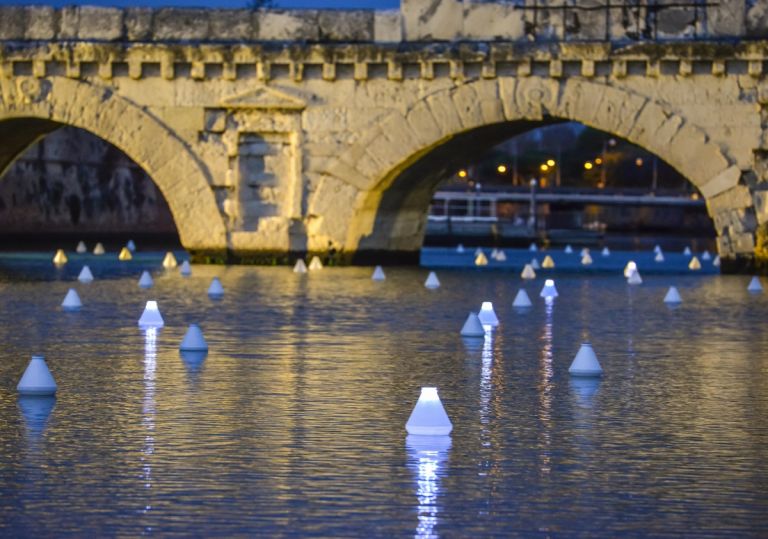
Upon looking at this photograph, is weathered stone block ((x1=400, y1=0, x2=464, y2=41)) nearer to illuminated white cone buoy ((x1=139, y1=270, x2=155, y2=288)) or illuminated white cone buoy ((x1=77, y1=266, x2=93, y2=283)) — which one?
illuminated white cone buoy ((x1=139, y1=270, x2=155, y2=288))

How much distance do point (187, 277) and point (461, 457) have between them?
655 inches

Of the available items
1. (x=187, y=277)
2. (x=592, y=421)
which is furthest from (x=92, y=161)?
(x=592, y=421)

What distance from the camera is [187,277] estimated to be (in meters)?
24.8

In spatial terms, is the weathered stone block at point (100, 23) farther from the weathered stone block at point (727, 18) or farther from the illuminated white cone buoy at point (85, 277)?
the weathered stone block at point (727, 18)

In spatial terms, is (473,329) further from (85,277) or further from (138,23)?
(138,23)

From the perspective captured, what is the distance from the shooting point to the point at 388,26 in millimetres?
26828

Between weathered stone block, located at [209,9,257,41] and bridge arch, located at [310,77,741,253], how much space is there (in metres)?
2.50

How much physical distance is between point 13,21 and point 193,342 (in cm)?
1577

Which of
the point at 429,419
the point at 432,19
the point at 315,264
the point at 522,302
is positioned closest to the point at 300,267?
the point at 315,264

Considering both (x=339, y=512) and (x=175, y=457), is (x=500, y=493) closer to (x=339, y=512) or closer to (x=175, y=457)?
(x=339, y=512)

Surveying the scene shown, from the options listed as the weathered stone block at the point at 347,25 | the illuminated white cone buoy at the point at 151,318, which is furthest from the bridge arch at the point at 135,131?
the illuminated white cone buoy at the point at 151,318

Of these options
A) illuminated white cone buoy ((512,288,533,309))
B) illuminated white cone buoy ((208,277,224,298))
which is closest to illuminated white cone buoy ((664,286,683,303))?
illuminated white cone buoy ((512,288,533,309))

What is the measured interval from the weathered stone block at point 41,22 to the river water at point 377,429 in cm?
1109

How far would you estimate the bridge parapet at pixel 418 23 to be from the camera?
25781 mm
